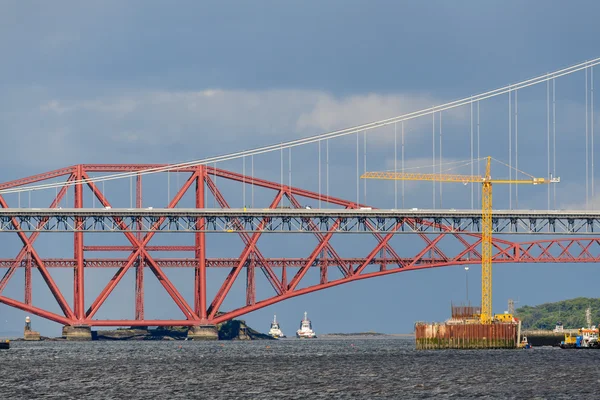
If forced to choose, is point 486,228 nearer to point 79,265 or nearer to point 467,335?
point 467,335

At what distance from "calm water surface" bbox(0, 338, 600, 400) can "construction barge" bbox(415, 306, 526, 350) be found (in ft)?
25.4

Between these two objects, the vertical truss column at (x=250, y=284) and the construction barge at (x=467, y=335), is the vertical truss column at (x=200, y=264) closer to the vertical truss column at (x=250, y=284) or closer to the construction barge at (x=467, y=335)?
the vertical truss column at (x=250, y=284)

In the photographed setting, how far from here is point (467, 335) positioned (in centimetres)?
13375

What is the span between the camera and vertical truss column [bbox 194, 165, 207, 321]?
535 feet

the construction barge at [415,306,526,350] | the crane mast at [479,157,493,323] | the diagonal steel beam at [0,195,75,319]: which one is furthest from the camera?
the diagonal steel beam at [0,195,75,319]

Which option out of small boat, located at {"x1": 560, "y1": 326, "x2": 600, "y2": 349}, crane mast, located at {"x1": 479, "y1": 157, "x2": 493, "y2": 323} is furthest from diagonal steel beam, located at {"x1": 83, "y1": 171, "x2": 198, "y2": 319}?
small boat, located at {"x1": 560, "y1": 326, "x2": 600, "y2": 349}

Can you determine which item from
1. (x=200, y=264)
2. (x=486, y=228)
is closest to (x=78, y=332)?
(x=200, y=264)

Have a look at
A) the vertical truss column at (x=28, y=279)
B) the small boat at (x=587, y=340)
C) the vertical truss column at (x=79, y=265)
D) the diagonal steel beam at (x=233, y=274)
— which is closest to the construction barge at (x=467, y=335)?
the small boat at (x=587, y=340)

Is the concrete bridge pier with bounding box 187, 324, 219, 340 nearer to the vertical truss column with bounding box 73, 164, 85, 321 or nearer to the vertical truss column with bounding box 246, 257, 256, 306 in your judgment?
the vertical truss column with bounding box 246, 257, 256, 306

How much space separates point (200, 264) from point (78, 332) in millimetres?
16026

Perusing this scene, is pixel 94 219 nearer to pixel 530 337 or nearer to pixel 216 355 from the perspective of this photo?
pixel 216 355

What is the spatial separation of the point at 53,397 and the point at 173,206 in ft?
295

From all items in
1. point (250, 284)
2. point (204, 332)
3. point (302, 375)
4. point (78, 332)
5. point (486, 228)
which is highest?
point (486, 228)

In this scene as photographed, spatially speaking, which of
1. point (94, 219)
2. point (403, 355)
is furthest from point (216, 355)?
point (94, 219)
